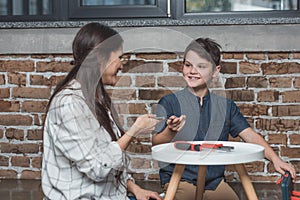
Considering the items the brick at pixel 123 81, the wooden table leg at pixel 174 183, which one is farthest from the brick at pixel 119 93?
the wooden table leg at pixel 174 183

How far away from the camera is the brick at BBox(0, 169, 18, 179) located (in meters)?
3.75

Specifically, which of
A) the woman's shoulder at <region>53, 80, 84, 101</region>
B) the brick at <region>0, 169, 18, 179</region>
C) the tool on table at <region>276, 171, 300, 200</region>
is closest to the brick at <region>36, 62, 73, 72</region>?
the brick at <region>0, 169, 18, 179</region>

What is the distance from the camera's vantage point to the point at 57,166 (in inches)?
73.9

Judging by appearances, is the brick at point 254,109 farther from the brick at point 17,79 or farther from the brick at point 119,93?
the brick at point 119,93

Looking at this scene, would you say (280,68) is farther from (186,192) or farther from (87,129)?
(87,129)

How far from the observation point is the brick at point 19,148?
3.74m

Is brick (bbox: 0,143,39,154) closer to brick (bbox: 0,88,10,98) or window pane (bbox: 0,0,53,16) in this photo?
brick (bbox: 0,88,10,98)

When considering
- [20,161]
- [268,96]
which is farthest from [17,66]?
[268,96]

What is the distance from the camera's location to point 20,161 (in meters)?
3.75

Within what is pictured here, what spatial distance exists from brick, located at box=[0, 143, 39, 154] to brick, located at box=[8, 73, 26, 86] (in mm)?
395

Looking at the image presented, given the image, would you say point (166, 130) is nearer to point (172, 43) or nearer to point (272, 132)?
point (172, 43)

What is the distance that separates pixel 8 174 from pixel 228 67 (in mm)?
1548

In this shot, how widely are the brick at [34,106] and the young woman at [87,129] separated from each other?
5.91 ft

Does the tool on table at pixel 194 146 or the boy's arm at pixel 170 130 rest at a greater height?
the boy's arm at pixel 170 130
